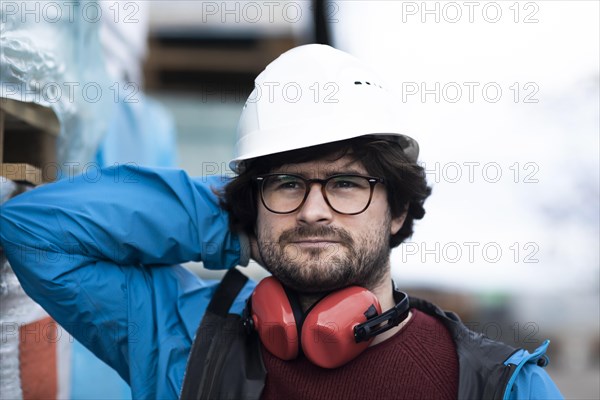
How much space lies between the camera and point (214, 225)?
2115 mm

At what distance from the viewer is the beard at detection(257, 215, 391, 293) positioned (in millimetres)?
1926

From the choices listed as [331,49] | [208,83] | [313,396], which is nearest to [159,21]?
[208,83]

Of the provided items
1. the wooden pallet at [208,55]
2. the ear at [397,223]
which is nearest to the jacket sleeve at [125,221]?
the ear at [397,223]

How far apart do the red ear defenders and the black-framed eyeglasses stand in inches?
9.0

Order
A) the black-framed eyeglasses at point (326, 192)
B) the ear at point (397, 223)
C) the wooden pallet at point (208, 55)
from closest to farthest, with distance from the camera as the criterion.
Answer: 1. the black-framed eyeglasses at point (326, 192)
2. the ear at point (397, 223)
3. the wooden pallet at point (208, 55)

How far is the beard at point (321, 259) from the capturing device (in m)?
1.93

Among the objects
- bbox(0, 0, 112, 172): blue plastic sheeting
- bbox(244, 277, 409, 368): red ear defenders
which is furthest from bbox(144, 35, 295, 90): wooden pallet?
bbox(244, 277, 409, 368): red ear defenders

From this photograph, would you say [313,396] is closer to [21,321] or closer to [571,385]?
[21,321]

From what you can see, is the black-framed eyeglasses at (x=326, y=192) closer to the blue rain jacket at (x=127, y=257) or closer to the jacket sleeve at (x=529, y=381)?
the blue rain jacket at (x=127, y=257)

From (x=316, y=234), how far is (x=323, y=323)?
256 mm

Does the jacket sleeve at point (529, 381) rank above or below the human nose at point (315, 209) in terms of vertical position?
below

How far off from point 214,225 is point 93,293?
0.40 meters

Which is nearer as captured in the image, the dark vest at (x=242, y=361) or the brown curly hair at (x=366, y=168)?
the dark vest at (x=242, y=361)

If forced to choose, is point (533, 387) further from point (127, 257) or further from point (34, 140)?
point (34, 140)
